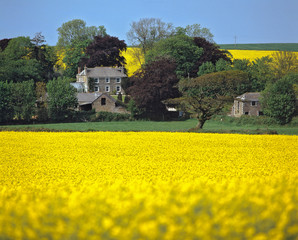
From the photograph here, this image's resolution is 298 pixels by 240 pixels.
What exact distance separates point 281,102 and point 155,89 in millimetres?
18011

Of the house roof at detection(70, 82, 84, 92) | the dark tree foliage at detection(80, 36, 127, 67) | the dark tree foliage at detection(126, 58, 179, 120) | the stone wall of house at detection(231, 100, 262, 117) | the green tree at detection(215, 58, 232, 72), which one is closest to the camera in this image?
the dark tree foliage at detection(126, 58, 179, 120)

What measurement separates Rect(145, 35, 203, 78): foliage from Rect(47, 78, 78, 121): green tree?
828 inches

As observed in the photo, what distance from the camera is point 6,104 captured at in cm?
5544

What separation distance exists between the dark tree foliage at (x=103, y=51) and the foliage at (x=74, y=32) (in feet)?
34.4

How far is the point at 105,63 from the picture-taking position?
311 ft

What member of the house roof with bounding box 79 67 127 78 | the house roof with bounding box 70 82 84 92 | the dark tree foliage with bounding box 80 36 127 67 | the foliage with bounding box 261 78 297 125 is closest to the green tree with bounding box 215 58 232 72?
the foliage with bounding box 261 78 297 125

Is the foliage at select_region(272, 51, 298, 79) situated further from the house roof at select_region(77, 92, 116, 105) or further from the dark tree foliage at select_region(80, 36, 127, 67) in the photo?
the dark tree foliage at select_region(80, 36, 127, 67)

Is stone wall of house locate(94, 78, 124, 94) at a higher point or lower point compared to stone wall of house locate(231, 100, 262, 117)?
higher

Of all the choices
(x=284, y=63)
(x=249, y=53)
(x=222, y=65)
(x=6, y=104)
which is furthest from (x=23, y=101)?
(x=249, y=53)

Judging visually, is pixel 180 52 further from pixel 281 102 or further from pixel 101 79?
pixel 281 102

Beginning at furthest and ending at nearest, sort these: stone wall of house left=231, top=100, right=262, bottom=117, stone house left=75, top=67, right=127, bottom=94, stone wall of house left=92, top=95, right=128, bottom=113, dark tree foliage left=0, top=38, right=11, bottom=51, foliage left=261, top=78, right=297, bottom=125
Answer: dark tree foliage left=0, top=38, right=11, bottom=51, stone house left=75, top=67, right=127, bottom=94, stone wall of house left=92, top=95, right=128, bottom=113, stone wall of house left=231, top=100, right=262, bottom=117, foliage left=261, top=78, right=297, bottom=125

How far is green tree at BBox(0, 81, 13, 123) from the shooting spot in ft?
180

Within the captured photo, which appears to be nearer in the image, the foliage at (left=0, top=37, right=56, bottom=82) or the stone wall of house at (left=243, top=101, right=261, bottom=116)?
the stone wall of house at (left=243, top=101, right=261, bottom=116)

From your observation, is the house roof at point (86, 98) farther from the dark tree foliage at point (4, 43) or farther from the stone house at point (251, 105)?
the dark tree foliage at point (4, 43)
